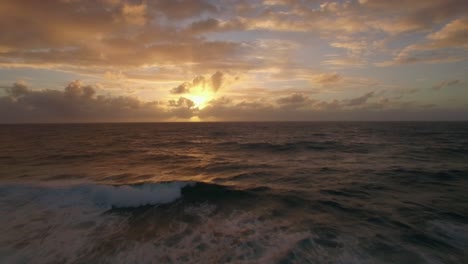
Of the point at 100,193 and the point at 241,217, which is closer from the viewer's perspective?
the point at 241,217

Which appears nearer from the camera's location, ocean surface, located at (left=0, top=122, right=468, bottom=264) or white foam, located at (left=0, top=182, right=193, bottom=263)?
ocean surface, located at (left=0, top=122, right=468, bottom=264)

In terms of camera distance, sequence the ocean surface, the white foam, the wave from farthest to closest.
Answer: the wave, the white foam, the ocean surface

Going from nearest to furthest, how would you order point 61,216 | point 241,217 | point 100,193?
point 241,217 < point 61,216 < point 100,193

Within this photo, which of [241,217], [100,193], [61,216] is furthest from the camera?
[100,193]

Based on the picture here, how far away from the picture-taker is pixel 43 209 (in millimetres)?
10906

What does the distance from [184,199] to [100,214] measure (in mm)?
3857

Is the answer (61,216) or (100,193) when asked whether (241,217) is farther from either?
(100,193)

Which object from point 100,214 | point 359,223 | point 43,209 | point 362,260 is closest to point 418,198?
point 359,223

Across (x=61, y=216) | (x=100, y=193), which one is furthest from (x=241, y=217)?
(x=100, y=193)

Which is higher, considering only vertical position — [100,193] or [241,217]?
[100,193]

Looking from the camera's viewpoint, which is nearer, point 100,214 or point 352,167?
point 100,214

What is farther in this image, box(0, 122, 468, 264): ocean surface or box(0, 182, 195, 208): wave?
box(0, 182, 195, 208): wave

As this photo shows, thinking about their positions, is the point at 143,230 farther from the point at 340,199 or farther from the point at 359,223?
the point at 340,199

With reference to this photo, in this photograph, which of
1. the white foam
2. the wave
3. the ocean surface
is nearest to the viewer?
the ocean surface
